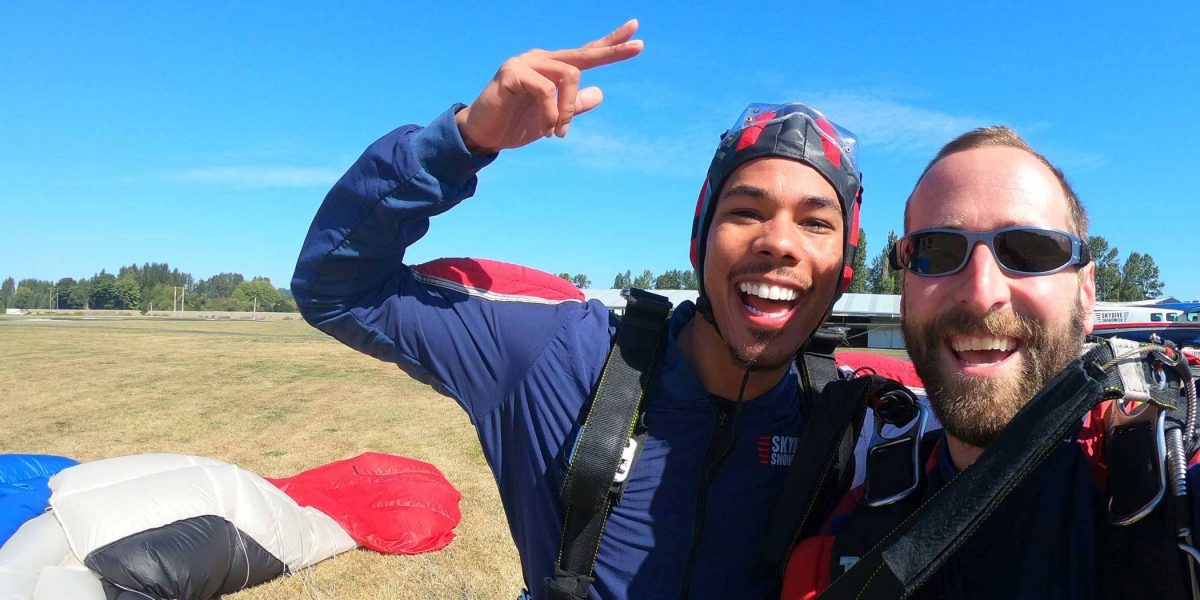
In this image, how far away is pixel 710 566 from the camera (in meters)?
1.99

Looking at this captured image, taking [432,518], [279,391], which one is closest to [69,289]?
[279,391]

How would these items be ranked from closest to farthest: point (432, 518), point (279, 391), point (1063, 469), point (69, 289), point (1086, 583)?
point (1086, 583) < point (1063, 469) < point (432, 518) < point (279, 391) < point (69, 289)

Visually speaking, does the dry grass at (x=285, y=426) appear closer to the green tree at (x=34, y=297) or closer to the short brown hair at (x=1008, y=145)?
the short brown hair at (x=1008, y=145)

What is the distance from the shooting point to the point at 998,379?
1639mm

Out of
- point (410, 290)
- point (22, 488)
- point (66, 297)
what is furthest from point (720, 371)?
point (66, 297)

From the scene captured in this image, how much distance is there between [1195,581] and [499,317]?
1641 mm

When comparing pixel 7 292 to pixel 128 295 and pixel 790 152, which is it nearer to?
pixel 128 295

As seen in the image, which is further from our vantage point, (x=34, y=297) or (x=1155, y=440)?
(x=34, y=297)

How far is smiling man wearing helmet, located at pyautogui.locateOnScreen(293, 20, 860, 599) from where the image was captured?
1919mm

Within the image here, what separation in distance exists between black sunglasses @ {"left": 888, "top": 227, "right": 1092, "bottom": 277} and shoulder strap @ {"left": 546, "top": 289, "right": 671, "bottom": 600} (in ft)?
2.76

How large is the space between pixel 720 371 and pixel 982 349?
0.75m

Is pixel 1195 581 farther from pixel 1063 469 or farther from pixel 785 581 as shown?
pixel 785 581

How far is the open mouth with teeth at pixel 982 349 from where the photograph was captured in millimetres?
1639

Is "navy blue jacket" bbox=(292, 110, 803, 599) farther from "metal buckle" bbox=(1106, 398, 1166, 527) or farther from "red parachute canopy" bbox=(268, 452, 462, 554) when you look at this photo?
"red parachute canopy" bbox=(268, 452, 462, 554)
